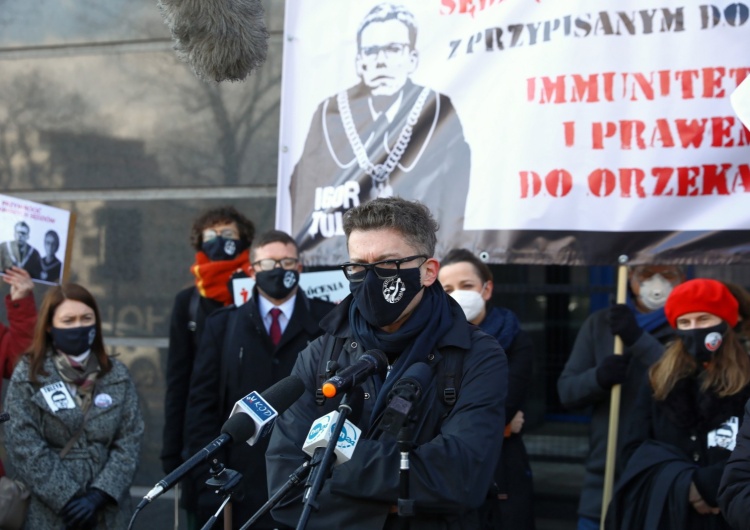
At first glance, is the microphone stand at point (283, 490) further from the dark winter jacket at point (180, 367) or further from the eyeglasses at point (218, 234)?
the eyeglasses at point (218, 234)

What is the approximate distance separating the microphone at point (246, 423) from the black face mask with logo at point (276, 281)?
7.89 ft

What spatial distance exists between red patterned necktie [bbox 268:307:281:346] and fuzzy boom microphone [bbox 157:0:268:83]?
263cm

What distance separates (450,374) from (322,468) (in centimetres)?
76

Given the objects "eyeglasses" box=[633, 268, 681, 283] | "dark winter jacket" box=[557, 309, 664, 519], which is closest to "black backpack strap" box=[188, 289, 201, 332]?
"dark winter jacket" box=[557, 309, 664, 519]

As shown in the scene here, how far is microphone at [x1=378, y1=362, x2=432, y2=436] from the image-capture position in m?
2.77

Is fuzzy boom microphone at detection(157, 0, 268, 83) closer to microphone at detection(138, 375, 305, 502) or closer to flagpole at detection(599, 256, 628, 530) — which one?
microphone at detection(138, 375, 305, 502)

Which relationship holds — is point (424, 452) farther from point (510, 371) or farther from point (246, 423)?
point (510, 371)

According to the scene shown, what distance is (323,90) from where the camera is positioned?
5.90 meters

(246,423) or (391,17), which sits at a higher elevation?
(391,17)

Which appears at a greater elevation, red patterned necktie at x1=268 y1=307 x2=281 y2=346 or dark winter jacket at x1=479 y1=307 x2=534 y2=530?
red patterned necktie at x1=268 y1=307 x2=281 y2=346

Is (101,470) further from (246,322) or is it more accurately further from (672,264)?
(672,264)

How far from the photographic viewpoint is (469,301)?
5.15 metres

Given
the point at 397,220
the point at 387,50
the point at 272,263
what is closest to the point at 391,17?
the point at 387,50

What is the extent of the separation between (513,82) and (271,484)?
9.02ft
